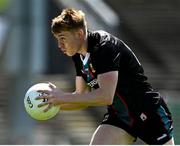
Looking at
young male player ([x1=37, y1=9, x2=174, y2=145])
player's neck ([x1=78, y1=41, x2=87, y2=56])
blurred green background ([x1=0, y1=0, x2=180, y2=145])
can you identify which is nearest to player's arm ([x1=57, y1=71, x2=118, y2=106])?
young male player ([x1=37, y1=9, x2=174, y2=145])

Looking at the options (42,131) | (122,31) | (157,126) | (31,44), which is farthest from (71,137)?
(157,126)

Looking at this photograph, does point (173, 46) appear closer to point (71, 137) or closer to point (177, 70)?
point (177, 70)

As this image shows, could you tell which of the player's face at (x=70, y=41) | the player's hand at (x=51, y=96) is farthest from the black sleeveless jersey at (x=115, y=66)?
the player's hand at (x=51, y=96)

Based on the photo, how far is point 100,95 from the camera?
5.62 meters

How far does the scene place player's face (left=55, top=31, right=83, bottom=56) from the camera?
5.66 m

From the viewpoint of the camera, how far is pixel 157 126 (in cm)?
605

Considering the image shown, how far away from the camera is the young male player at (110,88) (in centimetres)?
563

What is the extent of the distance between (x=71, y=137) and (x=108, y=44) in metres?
5.86

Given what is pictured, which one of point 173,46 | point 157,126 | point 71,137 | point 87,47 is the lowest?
point 71,137

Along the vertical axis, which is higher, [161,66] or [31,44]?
[31,44]

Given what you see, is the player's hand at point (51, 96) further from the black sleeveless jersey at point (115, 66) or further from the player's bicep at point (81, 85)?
the player's bicep at point (81, 85)

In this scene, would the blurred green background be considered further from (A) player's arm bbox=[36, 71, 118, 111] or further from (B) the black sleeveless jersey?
(A) player's arm bbox=[36, 71, 118, 111]

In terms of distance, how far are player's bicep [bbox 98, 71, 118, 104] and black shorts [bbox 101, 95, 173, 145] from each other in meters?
0.46

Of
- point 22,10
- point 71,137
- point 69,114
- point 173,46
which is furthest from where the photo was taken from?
point 173,46
